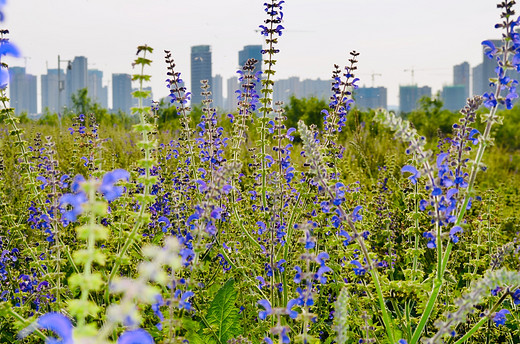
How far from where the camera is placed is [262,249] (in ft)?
10.2

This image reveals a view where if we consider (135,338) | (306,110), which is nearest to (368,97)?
Answer: (306,110)

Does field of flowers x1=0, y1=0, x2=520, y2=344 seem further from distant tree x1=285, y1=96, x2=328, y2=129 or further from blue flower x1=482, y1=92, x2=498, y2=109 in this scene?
distant tree x1=285, y1=96, x2=328, y2=129

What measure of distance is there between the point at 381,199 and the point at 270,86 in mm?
2463

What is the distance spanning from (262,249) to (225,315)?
1.62 ft

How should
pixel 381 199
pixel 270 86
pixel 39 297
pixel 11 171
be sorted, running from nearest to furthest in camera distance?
pixel 39 297, pixel 270 86, pixel 381 199, pixel 11 171

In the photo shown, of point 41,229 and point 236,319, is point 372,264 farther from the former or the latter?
point 41,229

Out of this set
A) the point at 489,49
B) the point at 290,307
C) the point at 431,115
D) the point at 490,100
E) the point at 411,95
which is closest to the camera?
the point at 290,307

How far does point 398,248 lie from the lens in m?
4.62

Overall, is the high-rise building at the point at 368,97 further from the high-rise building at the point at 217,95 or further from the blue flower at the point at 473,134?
the high-rise building at the point at 217,95

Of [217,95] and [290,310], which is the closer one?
[290,310]

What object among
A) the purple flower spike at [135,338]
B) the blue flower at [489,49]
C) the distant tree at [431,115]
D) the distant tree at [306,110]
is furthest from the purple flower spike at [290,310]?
the distant tree at [431,115]

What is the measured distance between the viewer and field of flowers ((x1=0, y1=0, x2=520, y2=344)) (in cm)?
170

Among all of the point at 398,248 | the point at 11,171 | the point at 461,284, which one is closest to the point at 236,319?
the point at 398,248

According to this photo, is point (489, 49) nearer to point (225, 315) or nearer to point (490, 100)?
point (490, 100)
